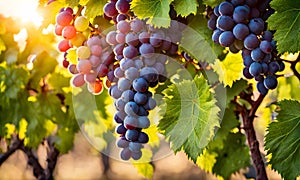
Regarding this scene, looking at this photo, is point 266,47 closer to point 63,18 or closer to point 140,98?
point 140,98

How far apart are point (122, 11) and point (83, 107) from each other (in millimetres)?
615

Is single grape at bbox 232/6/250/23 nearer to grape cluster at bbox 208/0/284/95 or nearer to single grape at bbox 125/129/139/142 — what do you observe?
grape cluster at bbox 208/0/284/95

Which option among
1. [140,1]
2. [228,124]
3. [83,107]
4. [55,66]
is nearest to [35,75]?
[55,66]

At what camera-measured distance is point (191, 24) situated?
880 millimetres

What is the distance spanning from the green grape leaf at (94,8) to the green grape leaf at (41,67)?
1.99 ft

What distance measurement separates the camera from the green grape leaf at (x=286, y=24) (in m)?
0.73

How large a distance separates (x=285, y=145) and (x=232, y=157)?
46 centimetres

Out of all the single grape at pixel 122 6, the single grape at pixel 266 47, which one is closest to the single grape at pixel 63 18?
the single grape at pixel 122 6

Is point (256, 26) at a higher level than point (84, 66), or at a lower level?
higher

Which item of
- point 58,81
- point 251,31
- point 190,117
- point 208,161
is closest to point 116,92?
point 190,117

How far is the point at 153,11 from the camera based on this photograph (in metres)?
0.77

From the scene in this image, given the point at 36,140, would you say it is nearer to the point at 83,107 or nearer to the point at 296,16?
the point at 83,107

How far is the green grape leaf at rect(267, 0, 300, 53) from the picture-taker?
0.73 meters

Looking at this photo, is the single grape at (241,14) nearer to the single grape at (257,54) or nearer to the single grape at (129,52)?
the single grape at (257,54)
